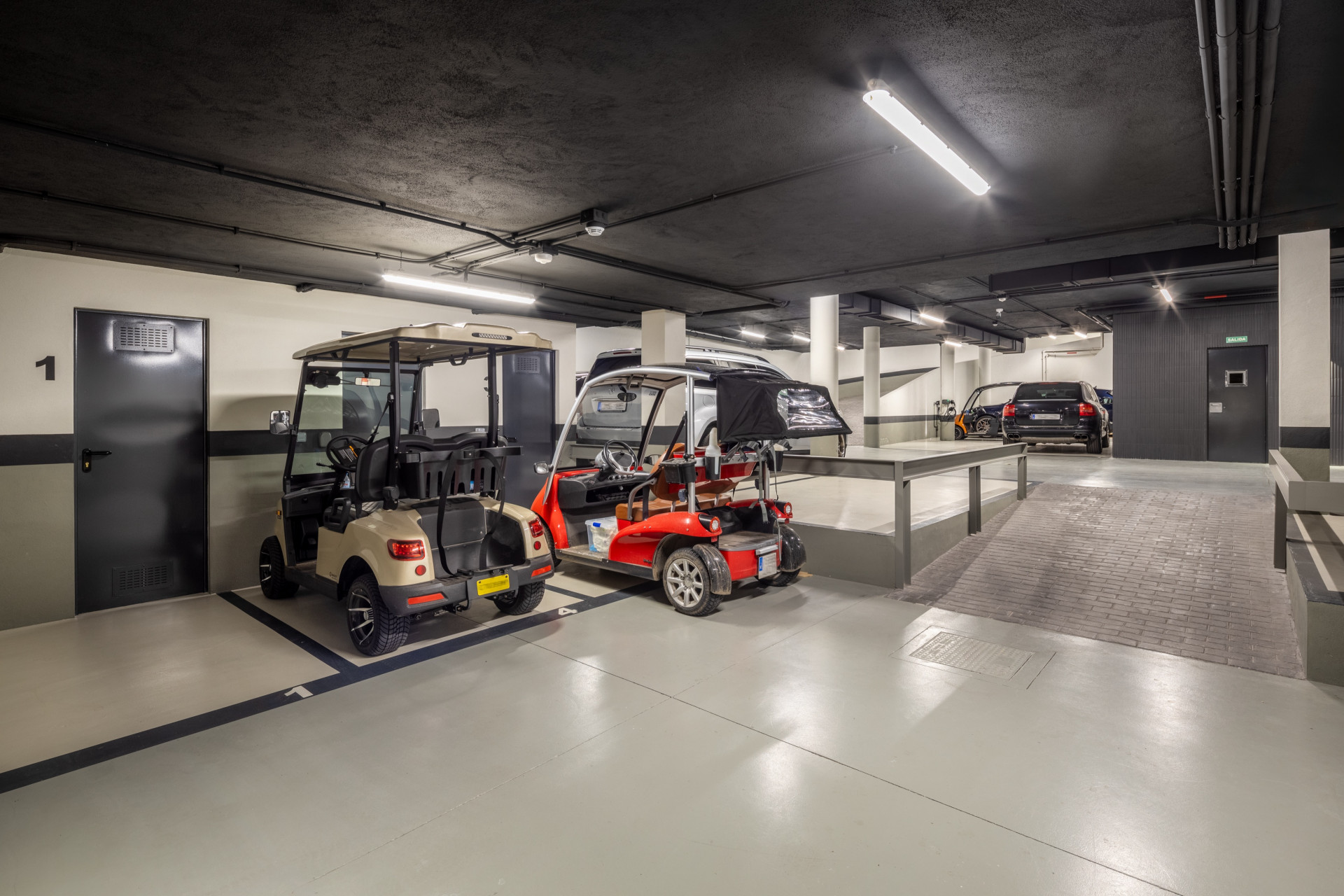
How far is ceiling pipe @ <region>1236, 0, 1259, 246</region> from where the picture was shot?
2549 millimetres

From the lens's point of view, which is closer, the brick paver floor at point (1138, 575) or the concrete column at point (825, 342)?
the brick paver floor at point (1138, 575)

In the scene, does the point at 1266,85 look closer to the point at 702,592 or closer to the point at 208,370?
the point at 702,592

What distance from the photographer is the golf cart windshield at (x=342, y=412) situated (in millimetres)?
6070

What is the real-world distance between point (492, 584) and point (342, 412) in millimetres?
3582

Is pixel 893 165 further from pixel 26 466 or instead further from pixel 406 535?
pixel 26 466

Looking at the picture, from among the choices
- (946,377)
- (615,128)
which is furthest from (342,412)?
(946,377)

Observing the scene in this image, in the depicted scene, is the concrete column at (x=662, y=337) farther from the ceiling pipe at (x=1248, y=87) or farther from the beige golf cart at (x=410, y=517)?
the ceiling pipe at (x=1248, y=87)

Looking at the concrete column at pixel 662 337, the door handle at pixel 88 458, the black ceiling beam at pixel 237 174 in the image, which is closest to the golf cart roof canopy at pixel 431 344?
the black ceiling beam at pixel 237 174

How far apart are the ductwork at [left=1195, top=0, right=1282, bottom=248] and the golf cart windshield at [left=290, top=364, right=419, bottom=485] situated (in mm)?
5595

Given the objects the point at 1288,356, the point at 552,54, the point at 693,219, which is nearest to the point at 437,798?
the point at 552,54

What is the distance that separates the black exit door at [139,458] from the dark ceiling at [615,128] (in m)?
0.77

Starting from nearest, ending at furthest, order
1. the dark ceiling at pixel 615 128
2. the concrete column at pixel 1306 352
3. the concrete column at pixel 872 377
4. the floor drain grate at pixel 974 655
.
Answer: the dark ceiling at pixel 615 128, the floor drain grate at pixel 974 655, the concrete column at pixel 1306 352, the concrete column at pixel 872 377

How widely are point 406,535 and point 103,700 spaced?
5.91 feet

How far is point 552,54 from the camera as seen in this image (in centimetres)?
283
